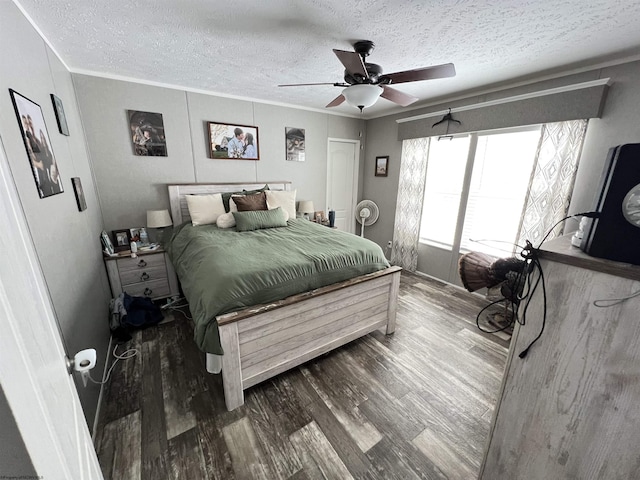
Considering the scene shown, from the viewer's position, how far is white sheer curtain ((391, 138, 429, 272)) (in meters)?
3.53

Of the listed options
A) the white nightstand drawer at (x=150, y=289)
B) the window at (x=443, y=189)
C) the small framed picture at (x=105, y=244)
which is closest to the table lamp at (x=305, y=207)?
the window at (x=443, y=189)

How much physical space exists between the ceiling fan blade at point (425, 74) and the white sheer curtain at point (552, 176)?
56.5 inches

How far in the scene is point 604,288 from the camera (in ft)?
2.50

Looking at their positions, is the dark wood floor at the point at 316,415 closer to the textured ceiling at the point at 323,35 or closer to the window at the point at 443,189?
the window at the point at 443,189

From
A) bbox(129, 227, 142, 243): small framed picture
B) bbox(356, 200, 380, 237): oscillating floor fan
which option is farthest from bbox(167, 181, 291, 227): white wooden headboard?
bbox(356, 200, 380, 237): oscillating floor fan

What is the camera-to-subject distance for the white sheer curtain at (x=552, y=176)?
7.39 feet

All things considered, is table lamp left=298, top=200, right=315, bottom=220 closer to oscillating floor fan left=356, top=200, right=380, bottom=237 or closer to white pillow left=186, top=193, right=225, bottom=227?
oscillating floor fan left=356, top=200, right=380, bottom=237

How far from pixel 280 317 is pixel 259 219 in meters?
1.39

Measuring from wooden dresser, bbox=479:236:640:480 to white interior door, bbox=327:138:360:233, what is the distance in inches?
142

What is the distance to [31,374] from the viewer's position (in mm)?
376

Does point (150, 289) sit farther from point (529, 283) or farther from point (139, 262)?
point (529, 283)

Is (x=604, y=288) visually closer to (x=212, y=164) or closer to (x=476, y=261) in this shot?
(x=476, y=261)

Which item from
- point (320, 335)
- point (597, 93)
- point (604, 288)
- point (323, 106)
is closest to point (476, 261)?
point (597, 93)

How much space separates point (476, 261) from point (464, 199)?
0.92m
